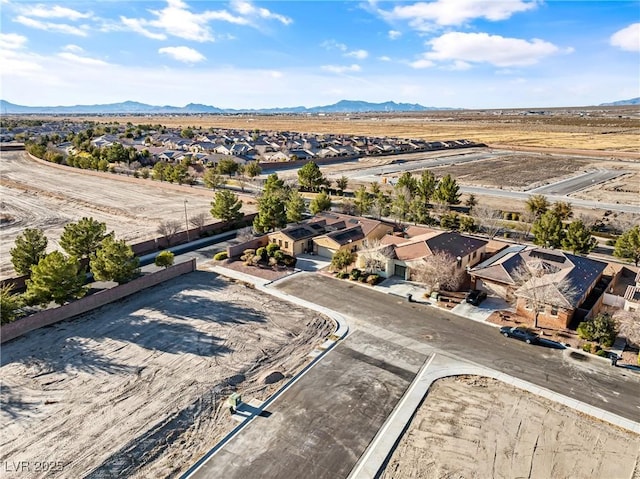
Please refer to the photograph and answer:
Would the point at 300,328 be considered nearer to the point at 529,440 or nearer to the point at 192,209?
the point at 529,440

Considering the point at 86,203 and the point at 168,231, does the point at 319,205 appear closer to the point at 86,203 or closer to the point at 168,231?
the point at 168,231

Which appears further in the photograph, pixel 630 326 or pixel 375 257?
pixel 375 257

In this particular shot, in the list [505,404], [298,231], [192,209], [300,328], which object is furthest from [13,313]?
[192,209]

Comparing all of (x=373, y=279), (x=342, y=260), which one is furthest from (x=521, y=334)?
(x=342, y=260)

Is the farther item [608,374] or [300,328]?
[300,328]

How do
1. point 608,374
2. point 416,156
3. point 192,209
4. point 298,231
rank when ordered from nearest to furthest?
point 608,374 → point 298,231 → point 192,209 → point 416,156

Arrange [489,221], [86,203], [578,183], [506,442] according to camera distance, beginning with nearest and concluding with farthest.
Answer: [506,442], [489,221], [86,203], [578,183]
